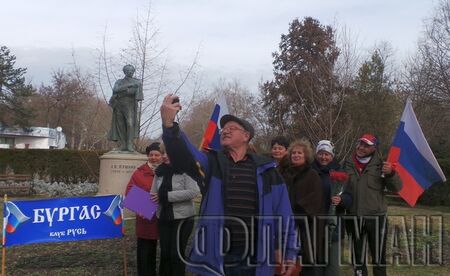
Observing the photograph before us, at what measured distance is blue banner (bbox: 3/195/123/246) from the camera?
5500 mm

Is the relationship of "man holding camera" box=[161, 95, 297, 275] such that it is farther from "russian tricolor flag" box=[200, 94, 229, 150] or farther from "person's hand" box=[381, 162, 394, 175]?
"russian tricolor flag" box=[200, 94, 229, 150]

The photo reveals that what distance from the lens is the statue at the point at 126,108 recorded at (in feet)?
41.1

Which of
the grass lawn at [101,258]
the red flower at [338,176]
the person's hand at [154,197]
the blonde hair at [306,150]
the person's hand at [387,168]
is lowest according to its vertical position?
the grass lawn at [101,258]

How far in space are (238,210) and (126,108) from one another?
9934 mm

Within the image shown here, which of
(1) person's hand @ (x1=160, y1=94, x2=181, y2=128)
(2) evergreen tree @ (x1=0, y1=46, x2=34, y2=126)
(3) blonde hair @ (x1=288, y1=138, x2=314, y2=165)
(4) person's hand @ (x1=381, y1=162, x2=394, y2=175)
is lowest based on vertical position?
(4) person's hand @ (x1=381, y1=162, x2=394, y2=175)

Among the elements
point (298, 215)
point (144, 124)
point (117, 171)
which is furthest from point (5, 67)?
point (298, 215)

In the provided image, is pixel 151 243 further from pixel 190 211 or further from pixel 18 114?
pixel 18 114

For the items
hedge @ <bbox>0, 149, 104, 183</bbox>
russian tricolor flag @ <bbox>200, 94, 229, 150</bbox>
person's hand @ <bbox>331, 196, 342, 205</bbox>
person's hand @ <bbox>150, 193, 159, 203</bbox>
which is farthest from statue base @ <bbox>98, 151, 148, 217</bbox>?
hedge @ <bbox>0, 149, 104, 183</bbox>

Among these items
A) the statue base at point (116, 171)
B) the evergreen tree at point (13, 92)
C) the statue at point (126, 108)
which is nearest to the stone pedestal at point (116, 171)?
the statue base at point (116, 171)

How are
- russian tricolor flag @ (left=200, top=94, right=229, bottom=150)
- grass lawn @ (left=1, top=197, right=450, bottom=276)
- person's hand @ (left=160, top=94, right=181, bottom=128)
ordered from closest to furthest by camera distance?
person's hand @ (left=160, top=94, right=181, bottom=128), grass lawn @ (left=1, top=197, right=450, bottom=276), russian tricolor flag @ (left=200, top=94, right=229, bottom=150)

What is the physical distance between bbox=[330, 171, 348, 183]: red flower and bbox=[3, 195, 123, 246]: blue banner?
2.62 m

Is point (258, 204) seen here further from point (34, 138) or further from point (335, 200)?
point (34, 138)

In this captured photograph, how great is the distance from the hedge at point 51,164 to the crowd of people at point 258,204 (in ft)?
63.4

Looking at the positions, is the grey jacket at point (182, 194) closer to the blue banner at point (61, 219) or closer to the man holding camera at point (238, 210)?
the blue banner at point (61, 219)
